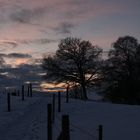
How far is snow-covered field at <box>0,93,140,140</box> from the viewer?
2391 cm

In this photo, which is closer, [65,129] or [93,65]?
[65,129]

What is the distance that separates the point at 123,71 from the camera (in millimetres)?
70500

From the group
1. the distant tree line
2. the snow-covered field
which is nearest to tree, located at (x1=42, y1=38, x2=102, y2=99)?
the distant tree line

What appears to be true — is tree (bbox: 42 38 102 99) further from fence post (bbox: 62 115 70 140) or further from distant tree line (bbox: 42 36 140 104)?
fence post (bbox: 62 115 70 140)

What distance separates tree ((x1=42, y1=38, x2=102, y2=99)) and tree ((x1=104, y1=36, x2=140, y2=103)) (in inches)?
127

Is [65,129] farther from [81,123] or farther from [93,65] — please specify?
[93,65]

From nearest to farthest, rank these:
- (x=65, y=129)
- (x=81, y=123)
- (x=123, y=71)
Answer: (x=65, y=129) < (x=81, y=123) < (x=123, y=71)

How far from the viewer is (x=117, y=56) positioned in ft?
238

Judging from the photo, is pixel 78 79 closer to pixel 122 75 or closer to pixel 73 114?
pixel 122 75

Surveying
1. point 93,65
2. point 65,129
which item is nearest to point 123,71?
point 93,65

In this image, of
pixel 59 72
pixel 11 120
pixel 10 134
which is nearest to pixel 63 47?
pixel 59 72

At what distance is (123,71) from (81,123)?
41300 millimetres

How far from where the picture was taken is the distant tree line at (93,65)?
2766 inches

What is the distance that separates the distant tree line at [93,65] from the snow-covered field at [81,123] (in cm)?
2640
